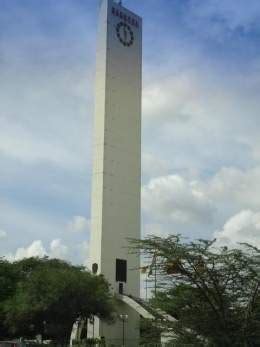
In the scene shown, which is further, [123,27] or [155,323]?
[123,27]

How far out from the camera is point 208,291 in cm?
2405

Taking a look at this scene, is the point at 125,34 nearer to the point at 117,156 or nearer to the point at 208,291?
the point at 117,156

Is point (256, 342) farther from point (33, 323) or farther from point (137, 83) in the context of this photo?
point (137, 83)

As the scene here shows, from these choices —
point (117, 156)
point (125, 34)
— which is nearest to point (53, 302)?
point (117, 156)

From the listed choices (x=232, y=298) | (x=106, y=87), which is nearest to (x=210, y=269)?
(x=232, y=298)

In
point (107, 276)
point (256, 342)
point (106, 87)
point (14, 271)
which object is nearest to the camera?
point (256, 342)

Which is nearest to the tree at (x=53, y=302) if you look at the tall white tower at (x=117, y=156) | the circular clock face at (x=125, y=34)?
the tall white tower at (x=117, y=156)

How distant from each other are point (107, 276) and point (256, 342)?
2188 inches

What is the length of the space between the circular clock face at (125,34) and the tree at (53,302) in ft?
127

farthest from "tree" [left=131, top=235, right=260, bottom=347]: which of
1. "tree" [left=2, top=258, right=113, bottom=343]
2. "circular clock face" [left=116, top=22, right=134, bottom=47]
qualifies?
"circular clock face" [left=116, top=22, right=134, bottom=47]

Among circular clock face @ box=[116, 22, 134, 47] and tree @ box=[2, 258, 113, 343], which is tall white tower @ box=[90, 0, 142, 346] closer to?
circular clock face @ box=[116, 22, 134, 47]

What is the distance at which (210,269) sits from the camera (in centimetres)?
2375

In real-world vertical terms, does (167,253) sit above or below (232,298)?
above

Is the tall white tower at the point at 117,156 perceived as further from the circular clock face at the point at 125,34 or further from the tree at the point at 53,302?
the tree at the point at 53,302
